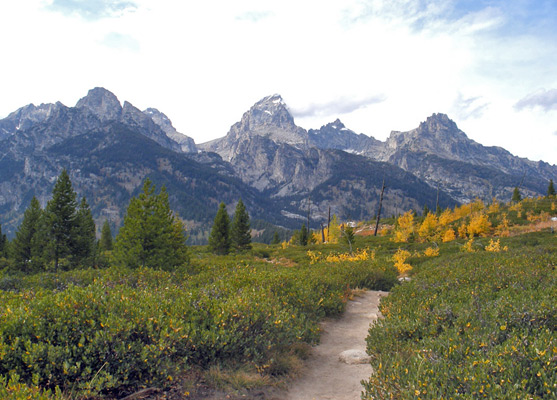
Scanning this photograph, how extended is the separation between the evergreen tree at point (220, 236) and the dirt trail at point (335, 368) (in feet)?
110

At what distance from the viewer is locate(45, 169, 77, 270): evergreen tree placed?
31.2 m

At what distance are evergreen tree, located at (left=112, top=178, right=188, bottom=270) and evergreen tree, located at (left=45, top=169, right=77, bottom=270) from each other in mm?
14676

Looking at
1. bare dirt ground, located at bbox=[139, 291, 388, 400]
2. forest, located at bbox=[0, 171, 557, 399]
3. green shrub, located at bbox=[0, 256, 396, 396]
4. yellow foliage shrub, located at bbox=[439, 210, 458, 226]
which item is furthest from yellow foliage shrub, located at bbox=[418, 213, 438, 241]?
green shrub, located at bbox=[0, 256, 396, 396]

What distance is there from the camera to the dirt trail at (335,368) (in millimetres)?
5637

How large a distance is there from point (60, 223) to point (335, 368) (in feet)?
111

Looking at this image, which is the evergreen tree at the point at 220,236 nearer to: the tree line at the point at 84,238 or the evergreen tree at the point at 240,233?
the evergreen tree at the point at 240,233

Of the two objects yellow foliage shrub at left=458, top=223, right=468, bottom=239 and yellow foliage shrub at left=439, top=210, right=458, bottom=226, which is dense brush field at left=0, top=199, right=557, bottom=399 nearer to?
yellow foliage shrub at left=458, top=223, right=468, bottom=239

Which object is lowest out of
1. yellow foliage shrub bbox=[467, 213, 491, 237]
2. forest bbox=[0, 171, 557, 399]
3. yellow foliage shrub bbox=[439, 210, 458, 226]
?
forest bbox=[0, 171, 557, 399]

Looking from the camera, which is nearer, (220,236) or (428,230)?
(428,230)

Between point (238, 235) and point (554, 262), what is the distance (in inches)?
1499

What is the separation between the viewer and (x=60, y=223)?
104ft

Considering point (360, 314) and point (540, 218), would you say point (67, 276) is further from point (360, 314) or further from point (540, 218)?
point (540, 218)

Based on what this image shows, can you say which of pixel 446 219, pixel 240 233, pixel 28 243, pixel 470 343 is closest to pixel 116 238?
pixel 470 343

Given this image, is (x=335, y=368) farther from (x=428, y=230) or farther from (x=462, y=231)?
(x=462, y=231)
